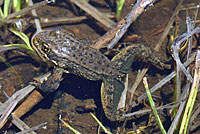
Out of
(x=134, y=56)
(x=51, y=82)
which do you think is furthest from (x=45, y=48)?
(x=134, y=56)

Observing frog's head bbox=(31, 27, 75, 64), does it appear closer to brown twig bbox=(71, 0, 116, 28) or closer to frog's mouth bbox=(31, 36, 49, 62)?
frog's mouth bbox=(31, 36, 49, 62)

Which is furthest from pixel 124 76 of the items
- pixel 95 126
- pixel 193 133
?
pixel 193 133

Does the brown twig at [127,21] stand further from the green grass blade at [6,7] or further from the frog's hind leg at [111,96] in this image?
the green grass blade at [6,7]

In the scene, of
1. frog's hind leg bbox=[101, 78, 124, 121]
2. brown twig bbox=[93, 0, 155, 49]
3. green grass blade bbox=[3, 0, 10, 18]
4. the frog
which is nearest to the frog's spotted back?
the frog

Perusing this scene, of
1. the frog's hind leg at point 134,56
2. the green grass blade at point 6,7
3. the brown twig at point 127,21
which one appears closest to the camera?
the brown twig at point 127,21

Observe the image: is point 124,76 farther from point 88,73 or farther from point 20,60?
point 20,60

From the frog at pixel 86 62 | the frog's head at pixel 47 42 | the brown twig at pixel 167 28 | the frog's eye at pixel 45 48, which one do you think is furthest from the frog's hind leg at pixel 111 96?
the brown twig at pixel 167 28

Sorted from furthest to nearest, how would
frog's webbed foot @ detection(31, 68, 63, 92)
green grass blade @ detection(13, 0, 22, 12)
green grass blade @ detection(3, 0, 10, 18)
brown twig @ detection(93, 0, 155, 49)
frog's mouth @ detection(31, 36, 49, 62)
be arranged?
green grass blade @ detection(13, 0, 22, 12) < green grass blade @ detection(3, 0, 10, 18) < brown twig @ detection(93, 0, 155, 49) < frog's mouth @ detection(31, 36, 49, 62) < frog's webbed foot @ detection(31, 68, 63, 92)
